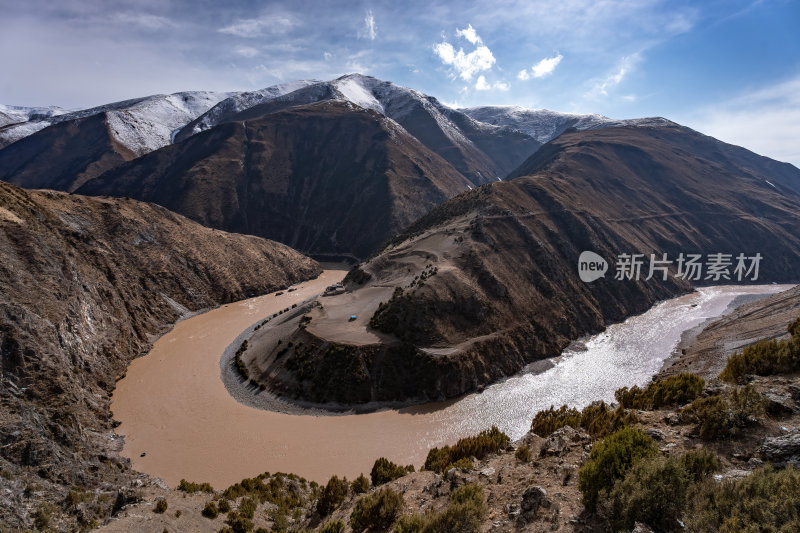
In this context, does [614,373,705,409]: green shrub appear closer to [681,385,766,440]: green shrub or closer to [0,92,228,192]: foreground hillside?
[681,385,766,440]: green shrub

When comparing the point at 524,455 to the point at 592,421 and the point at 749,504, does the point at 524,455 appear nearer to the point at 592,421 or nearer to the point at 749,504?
the point at 592,421

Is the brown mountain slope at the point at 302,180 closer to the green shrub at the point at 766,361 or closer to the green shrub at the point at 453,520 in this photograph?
the green shrub at the point at 766,361

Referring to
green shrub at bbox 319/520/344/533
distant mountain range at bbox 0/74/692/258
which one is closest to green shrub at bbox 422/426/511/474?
green shrub at bbox 319/520/344/533

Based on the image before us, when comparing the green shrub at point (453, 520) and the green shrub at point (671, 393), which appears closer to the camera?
the green shrub at point (453, 520)

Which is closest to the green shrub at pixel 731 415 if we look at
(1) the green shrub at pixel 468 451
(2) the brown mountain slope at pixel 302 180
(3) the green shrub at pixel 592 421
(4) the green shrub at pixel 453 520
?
(3) the green shrub at pixel 592 421

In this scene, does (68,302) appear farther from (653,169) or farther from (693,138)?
(693,138)

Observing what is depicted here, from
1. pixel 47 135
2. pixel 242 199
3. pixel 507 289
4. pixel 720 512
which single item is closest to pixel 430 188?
pixel 242 199
